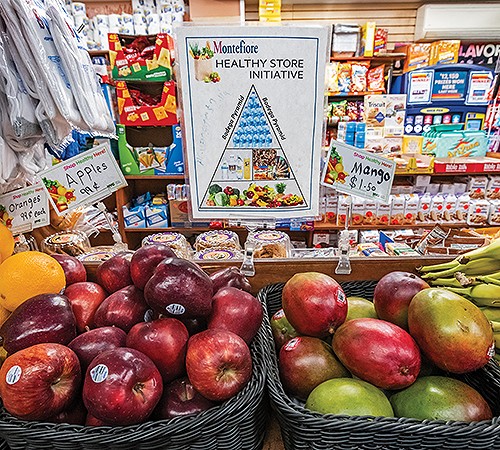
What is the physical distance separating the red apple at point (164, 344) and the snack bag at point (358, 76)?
3.77m

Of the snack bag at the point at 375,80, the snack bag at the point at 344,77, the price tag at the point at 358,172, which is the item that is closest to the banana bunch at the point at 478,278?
the price tag at the point at 358,172

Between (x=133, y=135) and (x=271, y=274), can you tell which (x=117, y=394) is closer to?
(x=271, y=274)

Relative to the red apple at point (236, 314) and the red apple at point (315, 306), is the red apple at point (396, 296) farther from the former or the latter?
the red apple at point (236, 314)

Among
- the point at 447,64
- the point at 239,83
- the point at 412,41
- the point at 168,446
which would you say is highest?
the point at 412,41

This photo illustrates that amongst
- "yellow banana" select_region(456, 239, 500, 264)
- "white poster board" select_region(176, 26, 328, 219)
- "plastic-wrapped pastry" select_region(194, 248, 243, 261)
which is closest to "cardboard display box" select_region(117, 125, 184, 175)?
"plastic-wrapped pastry" select_region(194, 248, 243, 261)

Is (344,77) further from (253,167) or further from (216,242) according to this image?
(253,167)

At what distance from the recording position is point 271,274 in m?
1.13

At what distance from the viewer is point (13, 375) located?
1.98 ft

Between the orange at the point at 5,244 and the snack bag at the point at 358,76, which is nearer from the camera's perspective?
the orange at the point at 5,244

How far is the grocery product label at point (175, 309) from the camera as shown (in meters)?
0.73

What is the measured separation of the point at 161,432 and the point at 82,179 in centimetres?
77

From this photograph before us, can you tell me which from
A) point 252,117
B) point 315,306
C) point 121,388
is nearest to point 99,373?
point 121,388

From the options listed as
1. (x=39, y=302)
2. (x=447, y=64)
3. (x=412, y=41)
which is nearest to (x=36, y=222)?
(x=39, y=302)

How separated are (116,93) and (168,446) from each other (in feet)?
8.80
